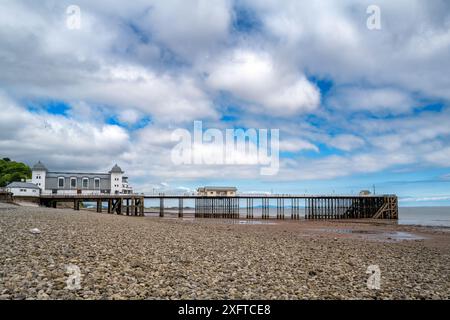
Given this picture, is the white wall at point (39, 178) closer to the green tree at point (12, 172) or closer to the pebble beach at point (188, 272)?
the green tree at point (12, 172)

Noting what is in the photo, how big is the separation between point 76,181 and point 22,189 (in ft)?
48.2

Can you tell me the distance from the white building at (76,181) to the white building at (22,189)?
883 centimetres

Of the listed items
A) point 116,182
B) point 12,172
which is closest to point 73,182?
point 116,182

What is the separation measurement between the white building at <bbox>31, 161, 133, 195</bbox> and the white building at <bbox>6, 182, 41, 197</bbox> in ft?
29.0

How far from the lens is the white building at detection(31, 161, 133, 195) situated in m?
68.0

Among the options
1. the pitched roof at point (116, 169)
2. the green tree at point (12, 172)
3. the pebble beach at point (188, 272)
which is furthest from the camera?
the green tree at point (12, 172)

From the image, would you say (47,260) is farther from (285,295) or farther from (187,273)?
(285,295)

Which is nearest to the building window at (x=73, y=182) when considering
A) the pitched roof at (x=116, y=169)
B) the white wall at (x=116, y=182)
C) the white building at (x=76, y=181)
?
the white building at (x=76, y=181)

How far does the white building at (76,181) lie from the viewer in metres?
68.0

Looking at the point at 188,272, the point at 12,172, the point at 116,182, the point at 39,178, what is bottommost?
the point at 188,272

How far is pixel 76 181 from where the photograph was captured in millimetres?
70625

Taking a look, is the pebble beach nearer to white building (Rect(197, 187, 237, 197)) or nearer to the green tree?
white building (Rect(197, 187, 237, 197))

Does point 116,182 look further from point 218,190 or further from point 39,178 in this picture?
point 218,190
